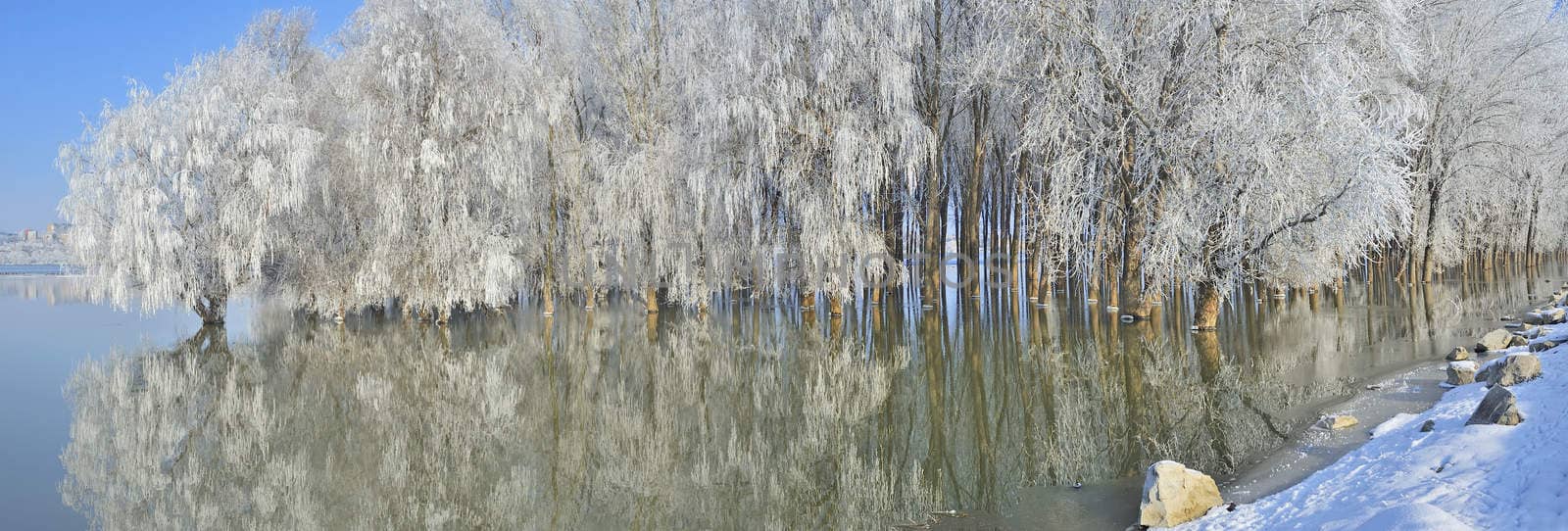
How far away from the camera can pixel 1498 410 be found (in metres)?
3.93

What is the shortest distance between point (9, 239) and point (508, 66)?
87781mm

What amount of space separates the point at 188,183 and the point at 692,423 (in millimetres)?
12967

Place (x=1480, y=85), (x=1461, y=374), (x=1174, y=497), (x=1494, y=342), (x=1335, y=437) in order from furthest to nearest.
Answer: (x=1480, y=85) < (x=1494, y=342) < (x=1461, y=374) < (x=1335, y=437) < (x=1174, y=497)

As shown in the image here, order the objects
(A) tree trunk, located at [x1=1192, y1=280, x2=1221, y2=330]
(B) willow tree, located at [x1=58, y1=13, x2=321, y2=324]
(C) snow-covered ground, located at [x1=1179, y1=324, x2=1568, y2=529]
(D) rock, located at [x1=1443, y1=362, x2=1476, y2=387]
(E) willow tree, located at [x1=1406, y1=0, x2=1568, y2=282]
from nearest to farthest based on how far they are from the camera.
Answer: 1. (C) snow-covered ground, located at [x1=1179, y1=324, x2=1568, y2=529]
2. (D) rock, located at [x1=1443, y1=362, x2=1476, y2=387]
3. (A) tree trunk, located at [x1=1192, y1=280, x2=1221, y2=330]
4. (B) willow tree, located at [x1=58, y1=13, x2=321, y2=324]
5. (E) willow tree, located at [x1=1406, y1=0, x2=1568, y2=282]

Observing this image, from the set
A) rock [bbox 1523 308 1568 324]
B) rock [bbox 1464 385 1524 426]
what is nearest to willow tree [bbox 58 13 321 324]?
rock [bbox 1464 385 1524 426]

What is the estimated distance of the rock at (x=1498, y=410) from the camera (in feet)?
12.6

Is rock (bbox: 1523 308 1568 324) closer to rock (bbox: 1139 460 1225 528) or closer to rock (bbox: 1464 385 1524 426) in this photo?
rock (bbox: 1464 385 1524 426)

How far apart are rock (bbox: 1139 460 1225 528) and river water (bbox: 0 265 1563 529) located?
8.6 inches

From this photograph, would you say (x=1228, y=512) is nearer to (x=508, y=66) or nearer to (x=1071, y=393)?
(x=1071, y=393)

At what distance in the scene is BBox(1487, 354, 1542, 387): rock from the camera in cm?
502

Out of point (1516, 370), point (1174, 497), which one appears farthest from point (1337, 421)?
point (1174, 497)

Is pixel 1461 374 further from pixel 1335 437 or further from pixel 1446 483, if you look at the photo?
pixel 1446 483

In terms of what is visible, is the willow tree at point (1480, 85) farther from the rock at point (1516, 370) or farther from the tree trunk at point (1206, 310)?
the rock at point (1516, 370)

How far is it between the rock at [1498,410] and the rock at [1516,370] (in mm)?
1223
